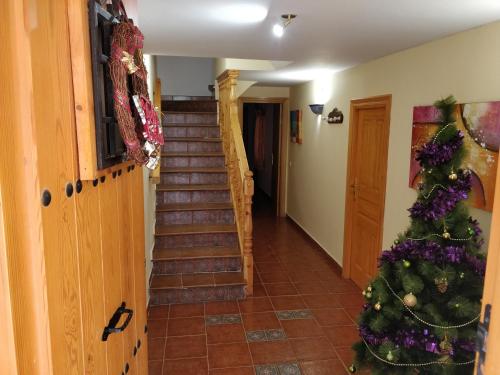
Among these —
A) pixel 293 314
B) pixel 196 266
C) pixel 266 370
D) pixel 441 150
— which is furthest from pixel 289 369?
pixel 441 150

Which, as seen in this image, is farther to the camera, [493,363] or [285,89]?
[285,89]

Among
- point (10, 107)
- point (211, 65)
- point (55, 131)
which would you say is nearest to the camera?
point (10, 107)

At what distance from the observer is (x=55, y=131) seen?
0.81 meters

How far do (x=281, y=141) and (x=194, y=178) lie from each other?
2.50 metres

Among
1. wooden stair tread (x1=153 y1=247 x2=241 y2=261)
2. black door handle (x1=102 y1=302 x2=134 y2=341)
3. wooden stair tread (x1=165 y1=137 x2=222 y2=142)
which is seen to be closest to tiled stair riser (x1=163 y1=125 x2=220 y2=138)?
wooden stair tread (x1=165 y1=137 x2=222 y2=142)

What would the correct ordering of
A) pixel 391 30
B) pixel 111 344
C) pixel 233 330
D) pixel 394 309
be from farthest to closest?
pixel 233 330
pixel 391 30
pixel 394 309
pixel 111 344

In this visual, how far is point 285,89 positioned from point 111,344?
5912mm

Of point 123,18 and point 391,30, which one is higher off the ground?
point 391,30

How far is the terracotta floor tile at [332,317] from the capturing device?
10.9 feet

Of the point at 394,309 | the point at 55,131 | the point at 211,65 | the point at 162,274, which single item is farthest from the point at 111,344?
the point at 211,65

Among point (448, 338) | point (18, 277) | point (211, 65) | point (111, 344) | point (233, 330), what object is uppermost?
point (211, 65)

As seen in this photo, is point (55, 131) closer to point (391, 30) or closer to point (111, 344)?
point (111, 344)

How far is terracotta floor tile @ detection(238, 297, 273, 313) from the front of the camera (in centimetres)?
354

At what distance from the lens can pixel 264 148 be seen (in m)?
8.73
